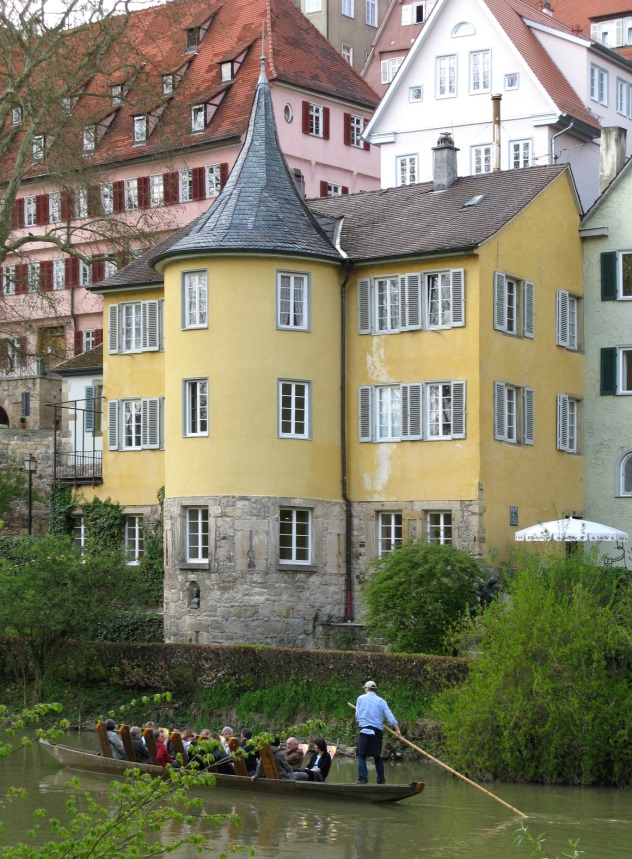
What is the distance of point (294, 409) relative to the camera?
38.1 meters

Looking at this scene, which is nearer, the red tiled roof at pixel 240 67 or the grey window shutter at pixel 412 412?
the grey window shutter at pixel 412 412

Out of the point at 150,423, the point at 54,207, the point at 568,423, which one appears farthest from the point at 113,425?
the point at 54,207

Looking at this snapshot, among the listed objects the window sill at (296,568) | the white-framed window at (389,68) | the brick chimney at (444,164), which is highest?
the white-framed window at (389,68)

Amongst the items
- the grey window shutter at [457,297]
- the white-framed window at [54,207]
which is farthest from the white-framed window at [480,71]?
the grey window shutter at [457,297]

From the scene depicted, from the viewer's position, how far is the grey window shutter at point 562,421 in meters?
40.9

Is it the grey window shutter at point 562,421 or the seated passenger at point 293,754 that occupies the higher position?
the grey window shutter at point 562,421

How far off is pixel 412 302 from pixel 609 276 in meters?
5.91

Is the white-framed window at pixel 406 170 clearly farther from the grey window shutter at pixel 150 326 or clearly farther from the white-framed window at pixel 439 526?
the white-framed window at pixel 439 526

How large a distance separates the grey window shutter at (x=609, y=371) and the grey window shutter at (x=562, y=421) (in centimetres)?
114

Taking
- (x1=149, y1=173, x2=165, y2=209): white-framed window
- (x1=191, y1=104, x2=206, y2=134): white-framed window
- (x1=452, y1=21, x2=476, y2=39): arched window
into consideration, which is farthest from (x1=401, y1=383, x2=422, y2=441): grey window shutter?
(x1=191, y1=104, x2=206, y2=134): white-framed window

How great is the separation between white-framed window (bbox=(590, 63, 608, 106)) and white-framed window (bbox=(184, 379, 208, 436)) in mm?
23371

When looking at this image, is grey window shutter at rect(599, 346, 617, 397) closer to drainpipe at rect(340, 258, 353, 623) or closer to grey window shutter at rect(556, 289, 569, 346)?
grey window shutter at rect(556, 289, 569, 346)

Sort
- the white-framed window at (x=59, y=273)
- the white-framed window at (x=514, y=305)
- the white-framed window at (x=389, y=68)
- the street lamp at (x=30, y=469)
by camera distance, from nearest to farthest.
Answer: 1. the white-framed window at (x=514, y=305)
2. the street lamp at (x=30, y=469)
3. the white-framed window at (x=59, y=273)
4. the white-framed window at (x=389, y=68)

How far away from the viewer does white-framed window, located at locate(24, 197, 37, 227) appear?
220ft
